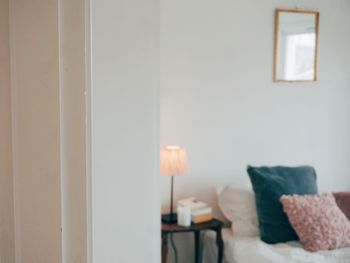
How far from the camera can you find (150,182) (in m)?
0.80

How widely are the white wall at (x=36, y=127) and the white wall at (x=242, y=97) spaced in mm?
2180

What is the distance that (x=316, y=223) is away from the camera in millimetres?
2566

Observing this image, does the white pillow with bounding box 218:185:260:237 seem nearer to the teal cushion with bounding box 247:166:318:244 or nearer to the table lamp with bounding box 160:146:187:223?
the teal cushion with bounding box 247:166:318:244

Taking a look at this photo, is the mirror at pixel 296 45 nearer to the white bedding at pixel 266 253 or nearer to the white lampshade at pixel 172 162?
the white lampshade at pixel 172 162

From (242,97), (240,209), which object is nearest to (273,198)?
(240,209)

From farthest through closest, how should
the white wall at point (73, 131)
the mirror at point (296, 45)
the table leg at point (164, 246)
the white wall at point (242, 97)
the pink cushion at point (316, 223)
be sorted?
1. the mirror at point (296, 45)
2. the white wall at point (242, 97)
3. the table leg at point (164, 246)
4. the pink cushion at point (316, 223)
5. the white wall at point (73, 131)

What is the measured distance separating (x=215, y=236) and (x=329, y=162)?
1.23 meters

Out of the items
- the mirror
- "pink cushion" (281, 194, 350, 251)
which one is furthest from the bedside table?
the mirror

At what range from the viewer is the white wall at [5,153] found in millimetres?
720

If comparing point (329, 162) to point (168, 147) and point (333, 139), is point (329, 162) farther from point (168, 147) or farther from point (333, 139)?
point (168, 147)

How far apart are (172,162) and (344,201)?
46.5 inches

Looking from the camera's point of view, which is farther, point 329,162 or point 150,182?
point 329,162

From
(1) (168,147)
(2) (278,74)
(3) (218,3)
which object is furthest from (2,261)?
(2) (278,74)

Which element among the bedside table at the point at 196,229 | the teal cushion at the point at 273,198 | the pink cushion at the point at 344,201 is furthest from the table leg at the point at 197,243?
the pink cushion at the point at 344,201
